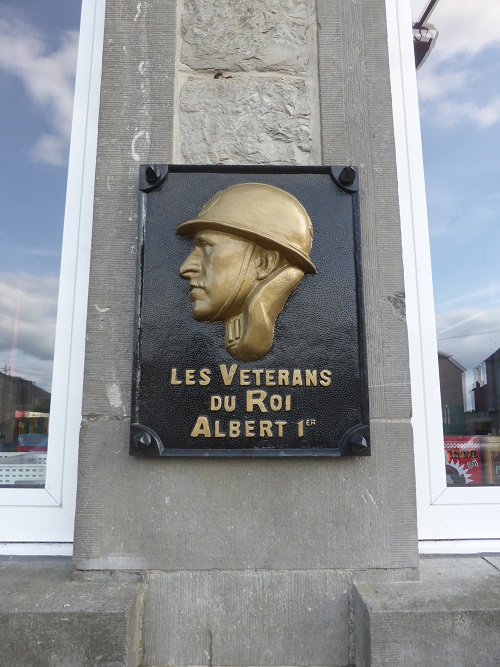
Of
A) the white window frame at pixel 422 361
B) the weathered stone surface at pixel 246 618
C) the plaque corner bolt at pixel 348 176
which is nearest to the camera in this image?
the weathered stone surface at pixel 246 618

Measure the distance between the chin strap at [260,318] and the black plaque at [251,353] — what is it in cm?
3

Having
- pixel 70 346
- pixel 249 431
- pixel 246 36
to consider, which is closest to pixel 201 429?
pixel 249 431

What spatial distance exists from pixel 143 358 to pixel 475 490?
5.03 ft

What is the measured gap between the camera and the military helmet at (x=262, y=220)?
5.66 feet

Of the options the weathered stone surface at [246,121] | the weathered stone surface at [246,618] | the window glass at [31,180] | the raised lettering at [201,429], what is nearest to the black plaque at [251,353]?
the raised lettering at [201,429]

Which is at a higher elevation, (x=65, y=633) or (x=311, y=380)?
(x=311, y=380)

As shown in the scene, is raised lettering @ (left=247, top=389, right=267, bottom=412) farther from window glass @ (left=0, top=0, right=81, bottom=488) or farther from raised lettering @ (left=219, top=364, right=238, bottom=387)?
window glass @ (left=0, top=0, right=81, bottom=488)

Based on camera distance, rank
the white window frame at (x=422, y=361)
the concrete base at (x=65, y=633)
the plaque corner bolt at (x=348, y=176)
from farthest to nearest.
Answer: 1. the white window frame at (x=422, y=361)
2. the plaque corner bolt at (x=348, y=176)
3. the concrete base at (x=65, y=633)

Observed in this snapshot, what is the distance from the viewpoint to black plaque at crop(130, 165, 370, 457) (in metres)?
1.71

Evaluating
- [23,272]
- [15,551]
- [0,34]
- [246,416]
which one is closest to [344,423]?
[246,416]

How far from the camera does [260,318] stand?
5.60 feet

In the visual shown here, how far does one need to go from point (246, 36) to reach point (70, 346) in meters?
1.56

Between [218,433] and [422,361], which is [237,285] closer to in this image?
[218,433]

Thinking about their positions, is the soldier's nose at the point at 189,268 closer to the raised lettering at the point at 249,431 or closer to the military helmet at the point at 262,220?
the military helmet at the point at 262,220
